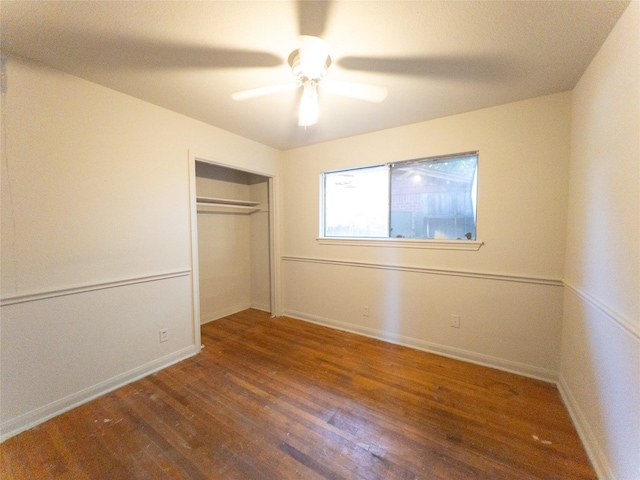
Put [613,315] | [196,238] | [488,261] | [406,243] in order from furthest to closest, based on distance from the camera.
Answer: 1. [406,243]
2. [196,238]
3. [488,261]
4. [613,315]

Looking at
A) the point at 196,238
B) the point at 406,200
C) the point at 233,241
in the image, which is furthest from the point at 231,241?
the point at 406,200

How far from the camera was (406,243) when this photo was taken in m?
2.59

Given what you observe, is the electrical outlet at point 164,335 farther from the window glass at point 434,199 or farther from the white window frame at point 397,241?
the window glass at point 434,199

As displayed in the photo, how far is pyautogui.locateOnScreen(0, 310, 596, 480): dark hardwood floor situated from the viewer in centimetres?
129

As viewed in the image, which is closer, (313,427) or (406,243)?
(313,427)

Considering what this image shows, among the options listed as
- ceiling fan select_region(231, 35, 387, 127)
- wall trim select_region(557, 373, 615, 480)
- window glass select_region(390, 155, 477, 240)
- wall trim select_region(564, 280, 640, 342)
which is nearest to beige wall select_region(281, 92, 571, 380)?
window glass select_region(390, 155, 477, 240)

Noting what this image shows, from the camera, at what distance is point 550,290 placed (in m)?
1.96

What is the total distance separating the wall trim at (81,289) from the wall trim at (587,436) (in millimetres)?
3161

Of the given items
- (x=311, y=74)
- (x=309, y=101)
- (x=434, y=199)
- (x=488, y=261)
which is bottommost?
(x=488, y=261)

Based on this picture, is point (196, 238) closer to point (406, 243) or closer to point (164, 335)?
point (164, 335)

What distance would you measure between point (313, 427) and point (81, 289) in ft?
6.32

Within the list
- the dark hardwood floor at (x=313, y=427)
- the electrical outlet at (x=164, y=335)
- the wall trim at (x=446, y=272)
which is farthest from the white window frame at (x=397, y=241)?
the electrical outlet at (x=164, y=335)

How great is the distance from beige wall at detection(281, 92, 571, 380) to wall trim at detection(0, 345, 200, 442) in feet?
6.17

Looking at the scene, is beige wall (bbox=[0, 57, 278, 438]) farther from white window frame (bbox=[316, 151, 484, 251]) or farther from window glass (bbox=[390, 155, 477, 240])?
window glass (bbox=[390, 155, 477, 240])
